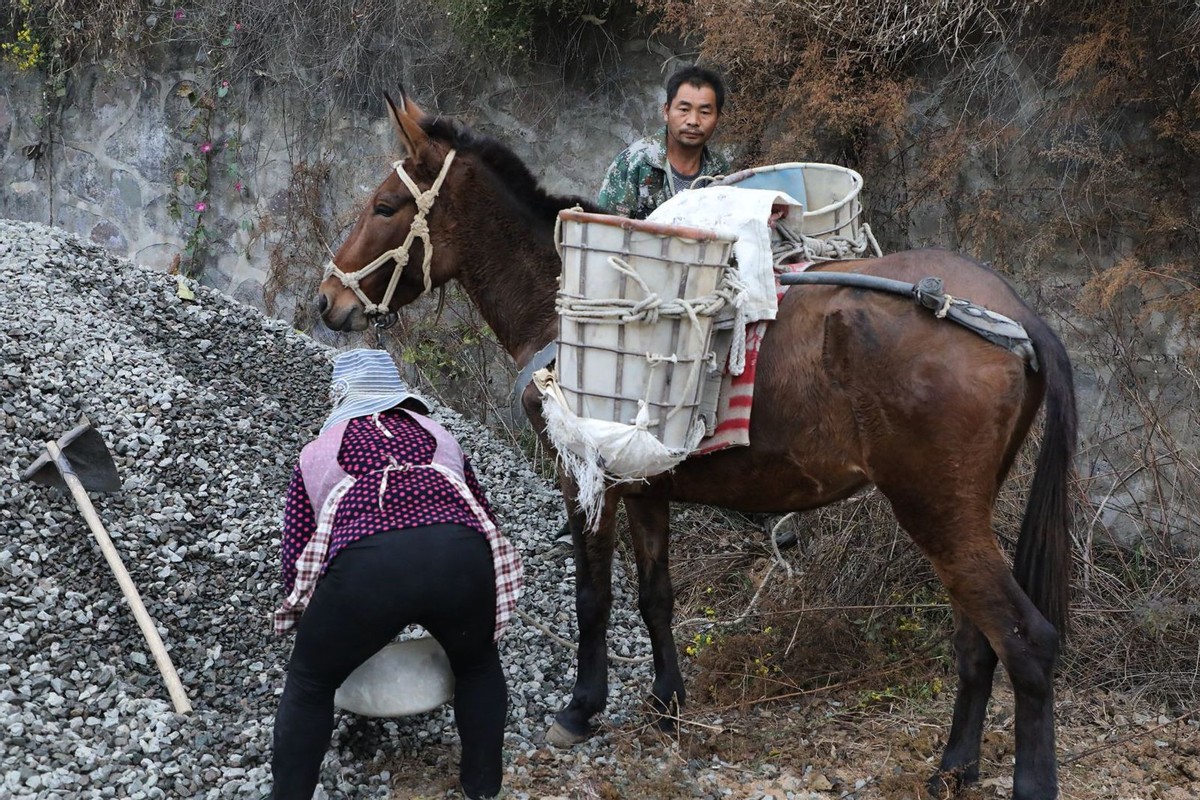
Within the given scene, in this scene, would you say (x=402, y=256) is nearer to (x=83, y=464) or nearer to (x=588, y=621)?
(x=588, y=621)

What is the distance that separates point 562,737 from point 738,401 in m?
1.43

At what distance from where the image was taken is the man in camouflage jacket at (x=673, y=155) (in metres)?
4.14

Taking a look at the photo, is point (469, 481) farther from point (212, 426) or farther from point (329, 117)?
point (329, 117)

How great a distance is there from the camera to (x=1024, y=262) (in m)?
4.92

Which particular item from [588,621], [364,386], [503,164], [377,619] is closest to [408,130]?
[503,164]

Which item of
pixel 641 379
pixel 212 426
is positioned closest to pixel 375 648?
pixel 641 379

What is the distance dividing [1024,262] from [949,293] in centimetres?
232

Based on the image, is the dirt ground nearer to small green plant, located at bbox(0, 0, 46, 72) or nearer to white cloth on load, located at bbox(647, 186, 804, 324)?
white cloth on load, located at bbox(647, 186, 804, 324)

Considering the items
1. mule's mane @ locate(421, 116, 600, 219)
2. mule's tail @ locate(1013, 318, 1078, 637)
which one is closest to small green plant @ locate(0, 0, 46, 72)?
mule's mane @ locate(421, 116, 600, 219)

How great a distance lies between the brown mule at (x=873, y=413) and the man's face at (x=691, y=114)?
0.82 m

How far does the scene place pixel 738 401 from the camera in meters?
3.05

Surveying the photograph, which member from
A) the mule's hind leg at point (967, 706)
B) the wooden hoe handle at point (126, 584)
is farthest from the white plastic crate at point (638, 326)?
the wooden hoe handle at point (126, 584)

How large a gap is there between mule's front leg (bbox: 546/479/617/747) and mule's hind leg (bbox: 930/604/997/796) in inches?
46.4

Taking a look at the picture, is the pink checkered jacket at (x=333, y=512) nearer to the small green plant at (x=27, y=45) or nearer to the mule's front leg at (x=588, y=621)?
the mule's front leg at (x=588, y=621)
